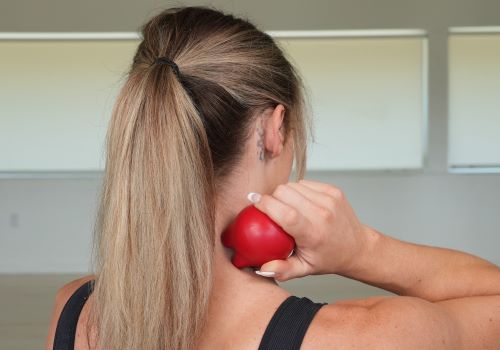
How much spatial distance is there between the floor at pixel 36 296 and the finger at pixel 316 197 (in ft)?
10.9

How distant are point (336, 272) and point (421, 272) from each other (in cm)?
15

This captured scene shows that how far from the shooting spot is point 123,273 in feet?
3.19

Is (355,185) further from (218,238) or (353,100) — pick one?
(218,238)

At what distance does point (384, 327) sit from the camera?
Result: 34.9 inches

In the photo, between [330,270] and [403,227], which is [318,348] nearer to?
[330,270]

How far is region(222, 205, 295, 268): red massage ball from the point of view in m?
0.92

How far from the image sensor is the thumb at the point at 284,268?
0.95 metres

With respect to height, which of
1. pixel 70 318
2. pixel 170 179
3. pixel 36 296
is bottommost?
pixel 36 296

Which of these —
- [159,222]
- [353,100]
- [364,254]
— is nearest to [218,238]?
[159,222]

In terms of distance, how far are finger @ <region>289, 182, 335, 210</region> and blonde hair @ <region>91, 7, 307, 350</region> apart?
0.14 meters

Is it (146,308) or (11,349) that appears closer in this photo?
(146,308)

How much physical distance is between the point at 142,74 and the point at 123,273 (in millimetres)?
289

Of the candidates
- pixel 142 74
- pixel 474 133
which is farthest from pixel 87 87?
pixel 142 74

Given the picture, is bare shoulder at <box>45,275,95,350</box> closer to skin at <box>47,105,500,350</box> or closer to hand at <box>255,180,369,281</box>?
skin at <box>47,105,500,350</box>
